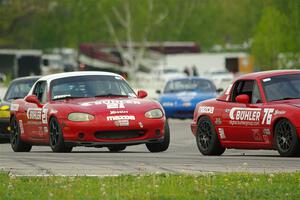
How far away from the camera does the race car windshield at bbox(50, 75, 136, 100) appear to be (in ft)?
65.9

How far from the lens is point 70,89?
66.3 ft

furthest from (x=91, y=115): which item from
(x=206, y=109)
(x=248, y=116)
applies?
(x=248, y=116)

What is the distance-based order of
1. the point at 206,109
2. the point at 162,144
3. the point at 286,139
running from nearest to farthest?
the point at 286,139 < the point at 206,109 < the point at 162,144

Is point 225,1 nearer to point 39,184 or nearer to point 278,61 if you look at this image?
point 278,61

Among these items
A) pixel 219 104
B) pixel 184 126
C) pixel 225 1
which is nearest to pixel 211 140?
pixel 219 104

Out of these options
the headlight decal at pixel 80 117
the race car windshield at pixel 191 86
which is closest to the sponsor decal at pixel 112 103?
the headlight decal at pixel 80 117

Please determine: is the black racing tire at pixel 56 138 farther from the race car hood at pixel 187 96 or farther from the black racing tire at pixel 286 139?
the race car hood at pixel 187 96

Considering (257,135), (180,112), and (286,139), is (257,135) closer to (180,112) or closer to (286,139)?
(286,139)

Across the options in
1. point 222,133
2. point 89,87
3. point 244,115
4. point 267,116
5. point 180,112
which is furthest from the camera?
point 180,112

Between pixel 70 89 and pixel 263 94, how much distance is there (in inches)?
148

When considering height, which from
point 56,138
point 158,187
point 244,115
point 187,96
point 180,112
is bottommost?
point 180,112

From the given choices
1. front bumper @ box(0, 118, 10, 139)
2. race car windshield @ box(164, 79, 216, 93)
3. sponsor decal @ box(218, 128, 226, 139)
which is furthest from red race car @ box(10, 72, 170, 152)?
race car windshield @ box(164, 79, 216, 93)

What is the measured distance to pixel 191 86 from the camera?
3619 cm

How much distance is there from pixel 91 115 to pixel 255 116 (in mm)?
2778
